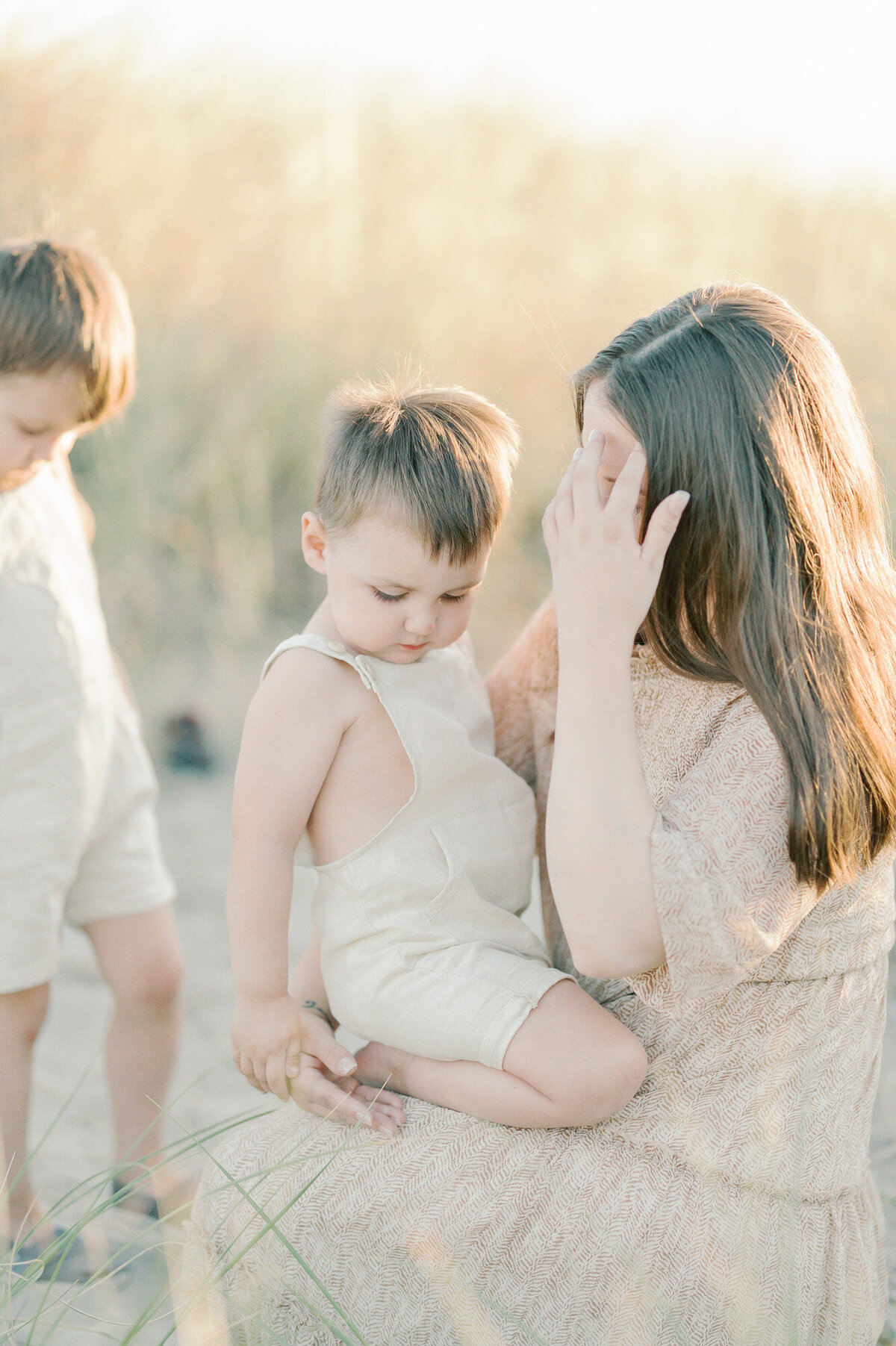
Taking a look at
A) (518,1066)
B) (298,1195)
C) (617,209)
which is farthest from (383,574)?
(617,209)

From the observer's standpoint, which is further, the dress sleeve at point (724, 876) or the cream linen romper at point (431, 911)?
the cream linen romper at point (431, 911)

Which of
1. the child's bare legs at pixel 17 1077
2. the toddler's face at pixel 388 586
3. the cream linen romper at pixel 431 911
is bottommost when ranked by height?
the child's bare legs at pixel 17 1077

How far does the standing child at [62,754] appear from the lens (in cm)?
195

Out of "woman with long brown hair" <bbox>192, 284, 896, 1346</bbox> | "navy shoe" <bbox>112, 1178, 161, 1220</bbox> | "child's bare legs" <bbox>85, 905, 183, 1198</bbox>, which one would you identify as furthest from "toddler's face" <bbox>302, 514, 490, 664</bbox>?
"navy shoe" <bbox>112, 1178, 161, 1220</bbox>

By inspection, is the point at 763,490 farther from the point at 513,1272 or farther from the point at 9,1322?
the point at 9,1322

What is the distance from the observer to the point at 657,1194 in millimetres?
1323

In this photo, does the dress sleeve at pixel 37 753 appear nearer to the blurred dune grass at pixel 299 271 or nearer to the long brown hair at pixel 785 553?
the long brown hair at pixel 785 553

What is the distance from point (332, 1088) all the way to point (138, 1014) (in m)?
0.84

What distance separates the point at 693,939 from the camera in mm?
1176

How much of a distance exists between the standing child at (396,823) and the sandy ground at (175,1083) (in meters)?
0.29

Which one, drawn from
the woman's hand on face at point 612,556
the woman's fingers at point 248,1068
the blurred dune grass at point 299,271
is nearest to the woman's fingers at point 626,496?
the woman's hand on face at point 612,556

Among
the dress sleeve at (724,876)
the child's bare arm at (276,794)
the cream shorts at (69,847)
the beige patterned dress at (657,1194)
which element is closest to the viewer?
the dress sleeve at (724,876)

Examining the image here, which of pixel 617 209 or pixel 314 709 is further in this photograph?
pixel 617 209

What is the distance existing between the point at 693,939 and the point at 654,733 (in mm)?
317
